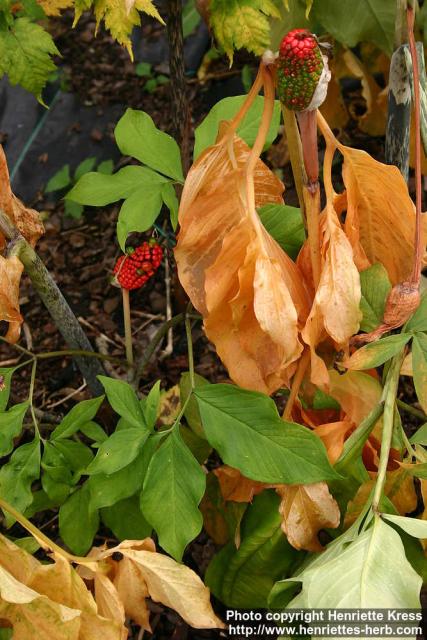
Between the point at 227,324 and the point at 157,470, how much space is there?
20 centimetres

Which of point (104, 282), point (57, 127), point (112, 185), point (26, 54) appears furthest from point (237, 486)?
point (57, 127)

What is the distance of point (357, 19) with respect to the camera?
1.40 m

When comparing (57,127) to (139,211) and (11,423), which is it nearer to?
(139,211)

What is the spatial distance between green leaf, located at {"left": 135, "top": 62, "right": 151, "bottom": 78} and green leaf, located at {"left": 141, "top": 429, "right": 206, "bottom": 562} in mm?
1513

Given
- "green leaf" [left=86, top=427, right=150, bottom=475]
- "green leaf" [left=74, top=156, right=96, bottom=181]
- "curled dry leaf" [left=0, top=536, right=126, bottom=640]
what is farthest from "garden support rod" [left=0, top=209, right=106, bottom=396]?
"green leaf" [left=74, top=156, right=96, bottom=181]

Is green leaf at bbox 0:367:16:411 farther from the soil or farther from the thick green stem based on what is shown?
the thick green stem

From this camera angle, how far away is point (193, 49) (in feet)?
6.82

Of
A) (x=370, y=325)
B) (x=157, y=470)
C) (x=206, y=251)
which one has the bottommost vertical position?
(x=157, y=470)

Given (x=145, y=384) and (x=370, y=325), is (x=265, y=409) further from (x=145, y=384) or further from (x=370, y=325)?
(x=145, y=384)

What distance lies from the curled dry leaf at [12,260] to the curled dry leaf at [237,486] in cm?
34

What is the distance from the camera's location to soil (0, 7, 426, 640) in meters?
1.50

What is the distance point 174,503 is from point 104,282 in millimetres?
956

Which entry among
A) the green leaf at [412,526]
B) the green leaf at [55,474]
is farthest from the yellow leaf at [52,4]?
the green leaf at [412,526]

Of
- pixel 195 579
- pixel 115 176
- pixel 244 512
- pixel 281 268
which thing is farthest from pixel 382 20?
pixel 195 579
